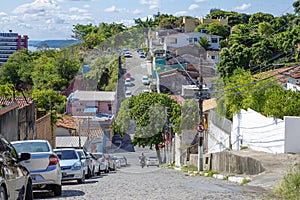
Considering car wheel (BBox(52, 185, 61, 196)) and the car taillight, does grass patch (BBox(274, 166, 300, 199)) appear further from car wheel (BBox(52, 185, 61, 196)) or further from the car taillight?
the car taillight

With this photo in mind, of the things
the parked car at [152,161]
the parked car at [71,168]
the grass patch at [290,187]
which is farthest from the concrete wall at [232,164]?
the parked car at [152,161]

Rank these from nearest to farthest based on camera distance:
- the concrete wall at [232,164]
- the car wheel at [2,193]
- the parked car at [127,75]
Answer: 1. the car wheel at [2,193]
2. the concrete wall at [232,164]
3. the parked car at [127,75]

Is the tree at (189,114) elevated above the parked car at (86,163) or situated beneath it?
elevated above

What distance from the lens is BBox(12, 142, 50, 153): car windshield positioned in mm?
16344

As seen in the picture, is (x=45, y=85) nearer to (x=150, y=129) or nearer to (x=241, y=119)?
(x=150, y=129)

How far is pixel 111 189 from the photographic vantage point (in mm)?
17406

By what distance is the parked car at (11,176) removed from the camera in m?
9.73

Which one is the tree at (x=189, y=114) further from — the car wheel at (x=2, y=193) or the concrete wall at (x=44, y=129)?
the car wheel at (x=2, y=193)

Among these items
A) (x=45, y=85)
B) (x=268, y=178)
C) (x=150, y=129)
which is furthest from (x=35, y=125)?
(x=45, y=85)

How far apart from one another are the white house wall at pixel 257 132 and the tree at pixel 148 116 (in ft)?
36.2

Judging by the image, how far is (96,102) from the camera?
4950cm

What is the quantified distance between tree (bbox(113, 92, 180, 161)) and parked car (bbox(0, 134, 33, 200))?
34.9m

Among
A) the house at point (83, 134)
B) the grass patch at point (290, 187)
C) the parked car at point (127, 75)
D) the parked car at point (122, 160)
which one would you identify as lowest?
the parked car at point (122, 160)

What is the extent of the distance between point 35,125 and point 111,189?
26.5 m
